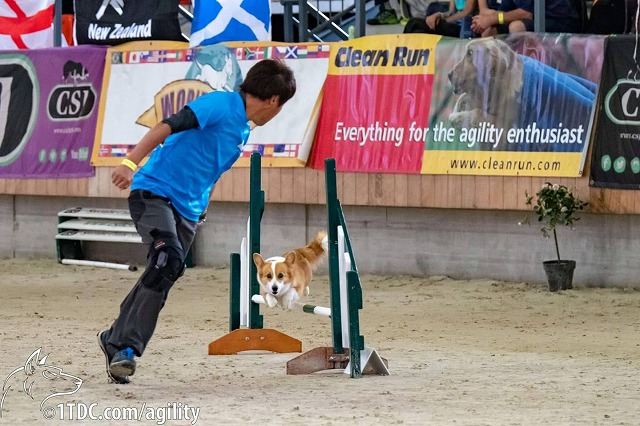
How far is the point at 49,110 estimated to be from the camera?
16234mm

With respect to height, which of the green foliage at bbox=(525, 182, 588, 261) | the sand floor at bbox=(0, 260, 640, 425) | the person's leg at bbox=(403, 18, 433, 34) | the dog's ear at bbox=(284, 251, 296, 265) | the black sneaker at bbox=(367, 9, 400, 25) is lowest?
the sand floor at bbox=(0, 260, 640, 425)

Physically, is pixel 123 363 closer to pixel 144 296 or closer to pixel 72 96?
pixel 144 296

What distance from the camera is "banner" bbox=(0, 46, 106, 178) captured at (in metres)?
15.9

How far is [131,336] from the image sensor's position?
7352 mm

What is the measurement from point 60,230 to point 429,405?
978 centimetres

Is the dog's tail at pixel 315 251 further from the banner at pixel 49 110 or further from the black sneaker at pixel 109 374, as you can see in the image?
the banner at pixel 49 110

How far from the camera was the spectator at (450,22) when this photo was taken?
13.6 metres

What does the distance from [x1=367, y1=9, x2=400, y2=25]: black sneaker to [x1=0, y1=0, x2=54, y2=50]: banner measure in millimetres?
3934

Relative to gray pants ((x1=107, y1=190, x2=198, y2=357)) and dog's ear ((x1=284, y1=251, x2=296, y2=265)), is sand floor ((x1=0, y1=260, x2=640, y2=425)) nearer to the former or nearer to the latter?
gray pants ((x1=107, y1=190, x2=198, y2=357))

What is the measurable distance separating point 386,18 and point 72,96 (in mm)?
3938

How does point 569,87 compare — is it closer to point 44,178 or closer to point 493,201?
point 493,201

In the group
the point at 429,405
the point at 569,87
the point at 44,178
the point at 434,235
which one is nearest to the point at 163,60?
the point at 44,178

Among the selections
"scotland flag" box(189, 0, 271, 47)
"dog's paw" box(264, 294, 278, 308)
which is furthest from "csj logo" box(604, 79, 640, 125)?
"scotland flag" box(189, 0, 271, 47)

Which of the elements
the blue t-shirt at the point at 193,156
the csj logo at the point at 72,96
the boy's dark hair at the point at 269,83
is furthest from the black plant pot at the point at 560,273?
the csj logo at the point at 72,96
